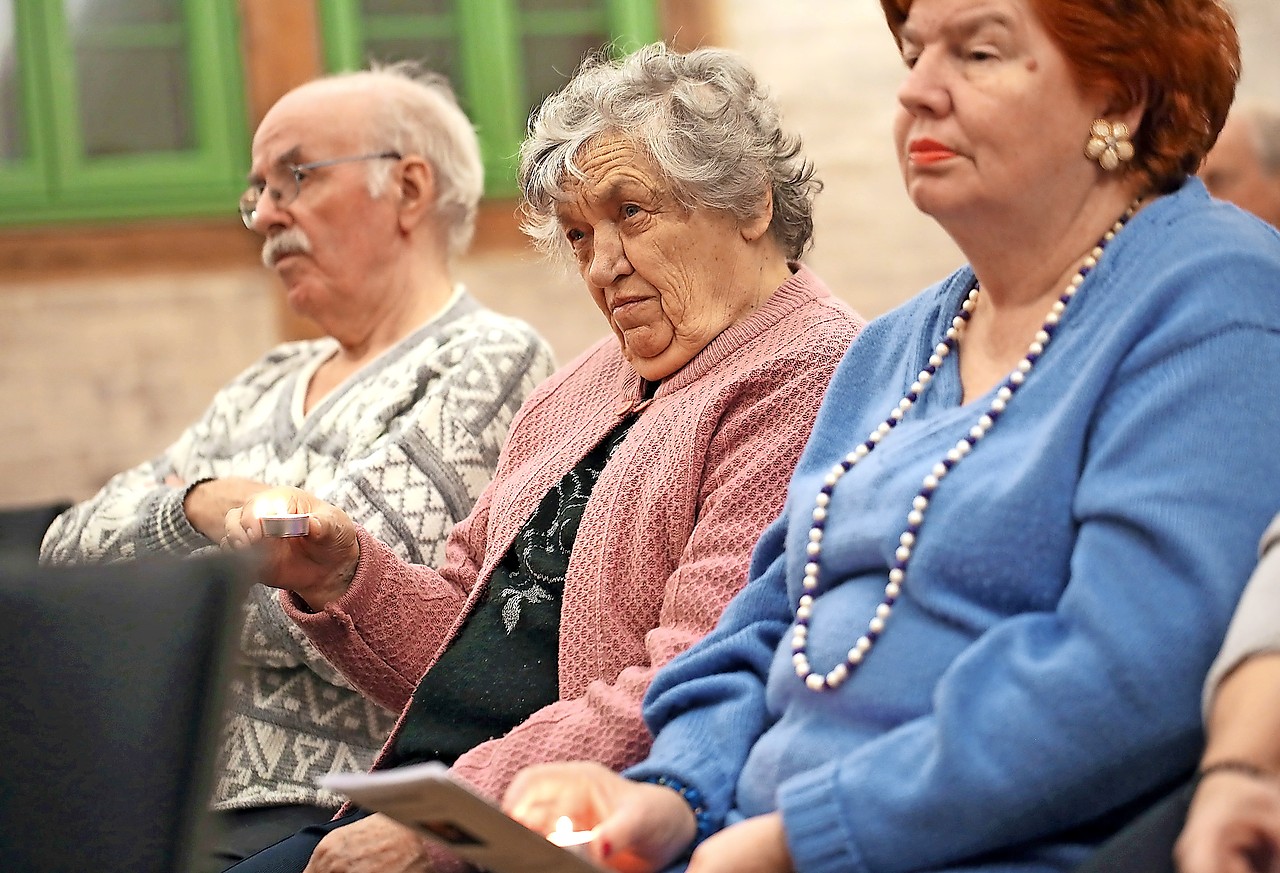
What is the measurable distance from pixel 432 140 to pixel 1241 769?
2.17 meters

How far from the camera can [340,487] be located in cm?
240

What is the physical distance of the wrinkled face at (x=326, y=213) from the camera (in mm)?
2826

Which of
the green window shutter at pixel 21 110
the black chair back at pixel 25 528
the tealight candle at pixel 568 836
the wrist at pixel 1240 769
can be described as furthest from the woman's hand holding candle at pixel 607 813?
the green window shutter at pixel 21 110

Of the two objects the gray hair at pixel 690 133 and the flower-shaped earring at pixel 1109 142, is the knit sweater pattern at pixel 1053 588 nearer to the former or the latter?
the flower-shaped earring at pixel 1109 142

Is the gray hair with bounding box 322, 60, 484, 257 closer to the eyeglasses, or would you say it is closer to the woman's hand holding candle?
the eyeglasses

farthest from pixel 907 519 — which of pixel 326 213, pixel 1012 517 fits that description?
pixel 326 213

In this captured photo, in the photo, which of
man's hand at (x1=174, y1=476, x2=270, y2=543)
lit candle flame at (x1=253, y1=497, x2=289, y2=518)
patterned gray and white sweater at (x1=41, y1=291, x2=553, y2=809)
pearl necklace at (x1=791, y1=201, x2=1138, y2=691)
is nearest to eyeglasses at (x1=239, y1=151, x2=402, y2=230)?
patterned gray and white sweater at (x1=41, y1=291, x2=553, y2=809)

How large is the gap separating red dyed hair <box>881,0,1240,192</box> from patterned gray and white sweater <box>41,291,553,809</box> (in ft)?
4.27

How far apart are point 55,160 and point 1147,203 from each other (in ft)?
12.9

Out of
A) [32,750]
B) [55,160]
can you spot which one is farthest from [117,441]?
[32,750]

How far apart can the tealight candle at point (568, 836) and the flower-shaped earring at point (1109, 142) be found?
741 millimetres

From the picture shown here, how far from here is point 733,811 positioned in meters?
1.49

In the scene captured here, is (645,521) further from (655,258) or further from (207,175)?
(207,175)

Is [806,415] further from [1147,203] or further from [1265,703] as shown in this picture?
[1265,703]
